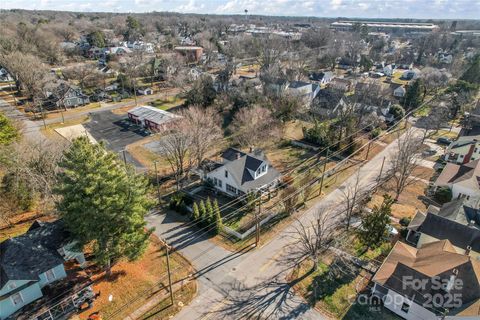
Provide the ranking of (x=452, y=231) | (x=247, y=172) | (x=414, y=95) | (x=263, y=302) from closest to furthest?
(x=263, y=302) → (x=452, y=231) → (x=247, y=172) → (x=414, y=95)

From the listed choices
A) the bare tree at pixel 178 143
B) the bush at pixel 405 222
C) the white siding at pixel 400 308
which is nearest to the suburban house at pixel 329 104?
the bush at pixel 405 222

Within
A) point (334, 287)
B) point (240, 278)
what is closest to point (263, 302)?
point (240, 278)

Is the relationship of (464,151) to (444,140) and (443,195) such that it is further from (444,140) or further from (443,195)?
(443,195)

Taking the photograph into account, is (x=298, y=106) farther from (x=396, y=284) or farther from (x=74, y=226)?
(x=74, y=226)

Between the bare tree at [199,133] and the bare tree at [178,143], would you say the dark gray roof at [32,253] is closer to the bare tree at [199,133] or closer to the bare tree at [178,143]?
the bare tree at [178,143]

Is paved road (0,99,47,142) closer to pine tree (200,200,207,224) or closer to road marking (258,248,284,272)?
pine tree (200,200,207,224)
